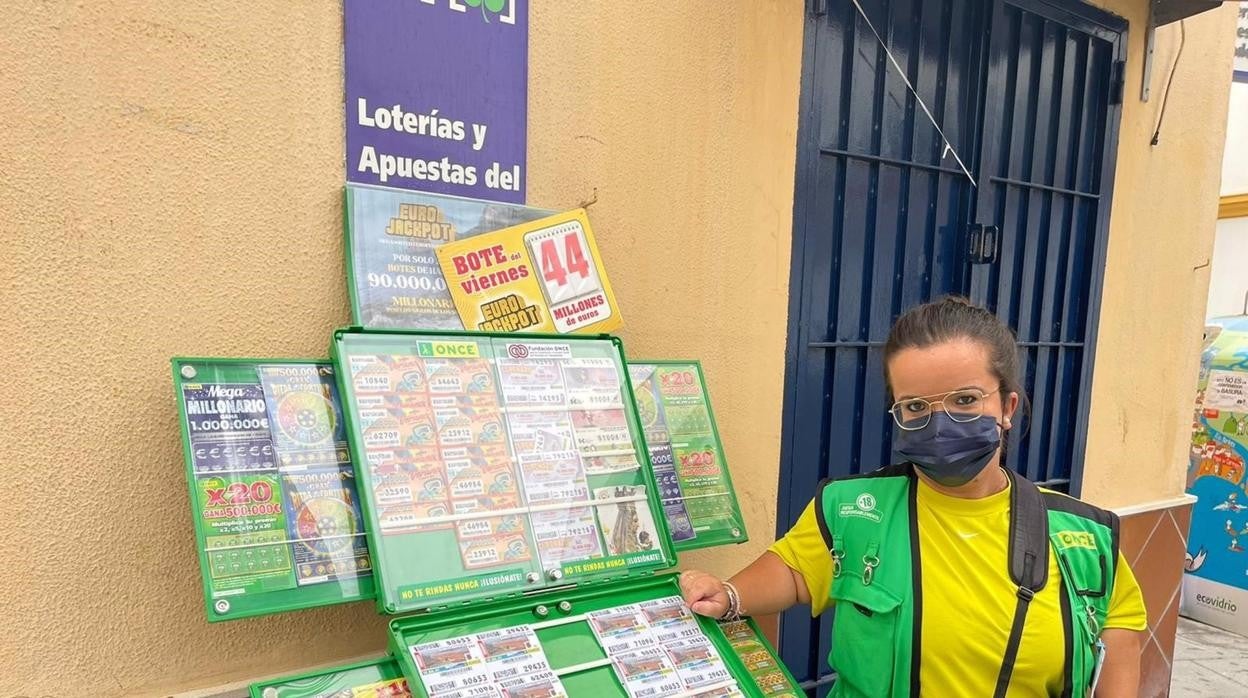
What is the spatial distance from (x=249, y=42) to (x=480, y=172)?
54 centimetres

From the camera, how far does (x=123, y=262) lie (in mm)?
1460

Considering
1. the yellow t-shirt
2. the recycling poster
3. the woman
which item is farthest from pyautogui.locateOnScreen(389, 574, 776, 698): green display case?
the recycling poster

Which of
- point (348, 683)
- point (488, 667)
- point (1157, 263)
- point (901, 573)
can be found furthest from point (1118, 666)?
point (1157, 263)

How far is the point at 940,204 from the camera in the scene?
2.98 meters

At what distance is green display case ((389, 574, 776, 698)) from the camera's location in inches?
52.9

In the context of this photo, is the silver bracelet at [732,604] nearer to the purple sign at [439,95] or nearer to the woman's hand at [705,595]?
the woman's hand at [705,595]

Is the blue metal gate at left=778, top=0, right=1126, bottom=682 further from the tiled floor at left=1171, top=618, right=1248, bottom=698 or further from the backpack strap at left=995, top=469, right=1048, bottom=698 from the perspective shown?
the tiled floor at left=1171, top=618, right=1248, bottom=698

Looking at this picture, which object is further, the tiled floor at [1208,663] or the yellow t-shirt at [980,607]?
the tiled floor at [1208,663]

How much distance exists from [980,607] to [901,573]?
16 centimetres

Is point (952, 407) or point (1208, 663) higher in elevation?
point (952, 407)

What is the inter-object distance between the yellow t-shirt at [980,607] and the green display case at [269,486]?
1113 millimetres

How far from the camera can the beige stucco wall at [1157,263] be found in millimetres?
3594

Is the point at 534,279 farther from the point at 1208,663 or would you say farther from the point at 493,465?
the point at 1208,663

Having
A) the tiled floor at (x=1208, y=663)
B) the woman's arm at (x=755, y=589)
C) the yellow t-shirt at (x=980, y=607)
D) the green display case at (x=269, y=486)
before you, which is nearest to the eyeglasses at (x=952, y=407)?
the yellow t-shirt at (x=980, y=607)
